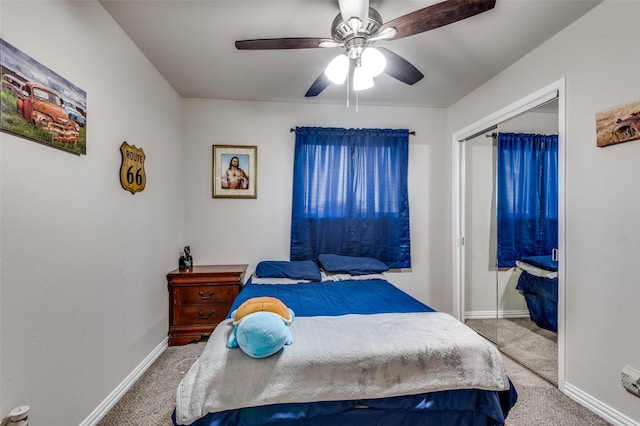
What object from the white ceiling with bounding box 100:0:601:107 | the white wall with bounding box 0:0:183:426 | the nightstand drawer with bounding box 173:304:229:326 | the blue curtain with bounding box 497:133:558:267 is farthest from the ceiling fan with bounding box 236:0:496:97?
the nightstand drawer with bounding box 173:304:229:326

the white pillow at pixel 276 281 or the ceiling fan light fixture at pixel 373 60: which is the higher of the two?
the ceiling fan light fixture at pixel 373 60

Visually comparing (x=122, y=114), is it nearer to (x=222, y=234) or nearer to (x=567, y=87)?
(x=222, y=234)

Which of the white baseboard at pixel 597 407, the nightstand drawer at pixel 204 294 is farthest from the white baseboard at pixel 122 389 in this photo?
the white baseboard at pixel 597 407

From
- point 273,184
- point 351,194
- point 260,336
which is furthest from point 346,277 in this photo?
point 260,336

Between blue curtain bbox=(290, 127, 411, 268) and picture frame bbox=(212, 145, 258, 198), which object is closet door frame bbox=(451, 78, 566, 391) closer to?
blue curtain bbox=(290, 127, 411, 268)

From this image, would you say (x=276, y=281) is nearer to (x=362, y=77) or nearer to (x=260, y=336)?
(x=260, y=336)

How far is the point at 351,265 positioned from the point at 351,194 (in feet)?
2.79

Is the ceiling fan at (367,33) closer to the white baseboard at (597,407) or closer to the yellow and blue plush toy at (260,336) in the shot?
the yellow and blue plush toy at (260,336)

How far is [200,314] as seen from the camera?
2893mm

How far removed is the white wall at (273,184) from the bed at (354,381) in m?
1.81

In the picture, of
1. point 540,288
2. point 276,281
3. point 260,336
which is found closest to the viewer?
point 260,336

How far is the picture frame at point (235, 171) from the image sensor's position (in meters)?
3.37

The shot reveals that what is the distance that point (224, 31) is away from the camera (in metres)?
2.10

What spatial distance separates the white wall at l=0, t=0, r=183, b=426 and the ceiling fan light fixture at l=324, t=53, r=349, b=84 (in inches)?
57.1
